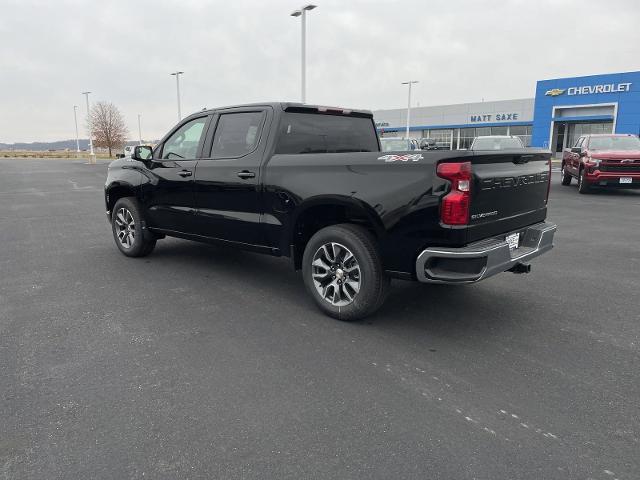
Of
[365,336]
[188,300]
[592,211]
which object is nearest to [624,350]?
[365,336]

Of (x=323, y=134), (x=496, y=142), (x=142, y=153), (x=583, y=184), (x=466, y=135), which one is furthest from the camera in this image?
(x=466, y=135)

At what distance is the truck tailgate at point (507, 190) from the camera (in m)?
3.71

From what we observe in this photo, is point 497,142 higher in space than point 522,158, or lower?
higher

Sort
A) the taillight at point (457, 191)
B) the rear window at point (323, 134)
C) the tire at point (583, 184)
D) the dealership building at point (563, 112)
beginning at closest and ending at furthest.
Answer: the taillight at point (457, 191) → the rear window at point (323, 134) → the tire at point (583, 184) → the dealership building at point (563, 112)

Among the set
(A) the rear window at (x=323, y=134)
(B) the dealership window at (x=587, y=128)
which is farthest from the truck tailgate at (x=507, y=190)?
(B) the dealership window at (x=587, y=128)

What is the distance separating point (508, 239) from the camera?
165 inches

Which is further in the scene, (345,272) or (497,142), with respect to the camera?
(497,142)

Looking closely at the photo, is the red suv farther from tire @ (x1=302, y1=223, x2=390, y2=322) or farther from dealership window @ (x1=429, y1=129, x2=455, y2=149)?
dealership window @ (x1=429, y1=129, x2=455, y2=149)

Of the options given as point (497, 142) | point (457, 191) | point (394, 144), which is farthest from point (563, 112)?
point (457, 191)

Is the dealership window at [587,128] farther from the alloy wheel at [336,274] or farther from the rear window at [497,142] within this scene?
the alloy wheel at [336,274]

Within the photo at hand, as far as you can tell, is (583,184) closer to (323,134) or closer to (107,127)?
(323,134)

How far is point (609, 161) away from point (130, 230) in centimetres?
1322

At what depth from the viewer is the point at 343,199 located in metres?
4.15

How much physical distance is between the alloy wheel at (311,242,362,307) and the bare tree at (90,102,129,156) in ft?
234
